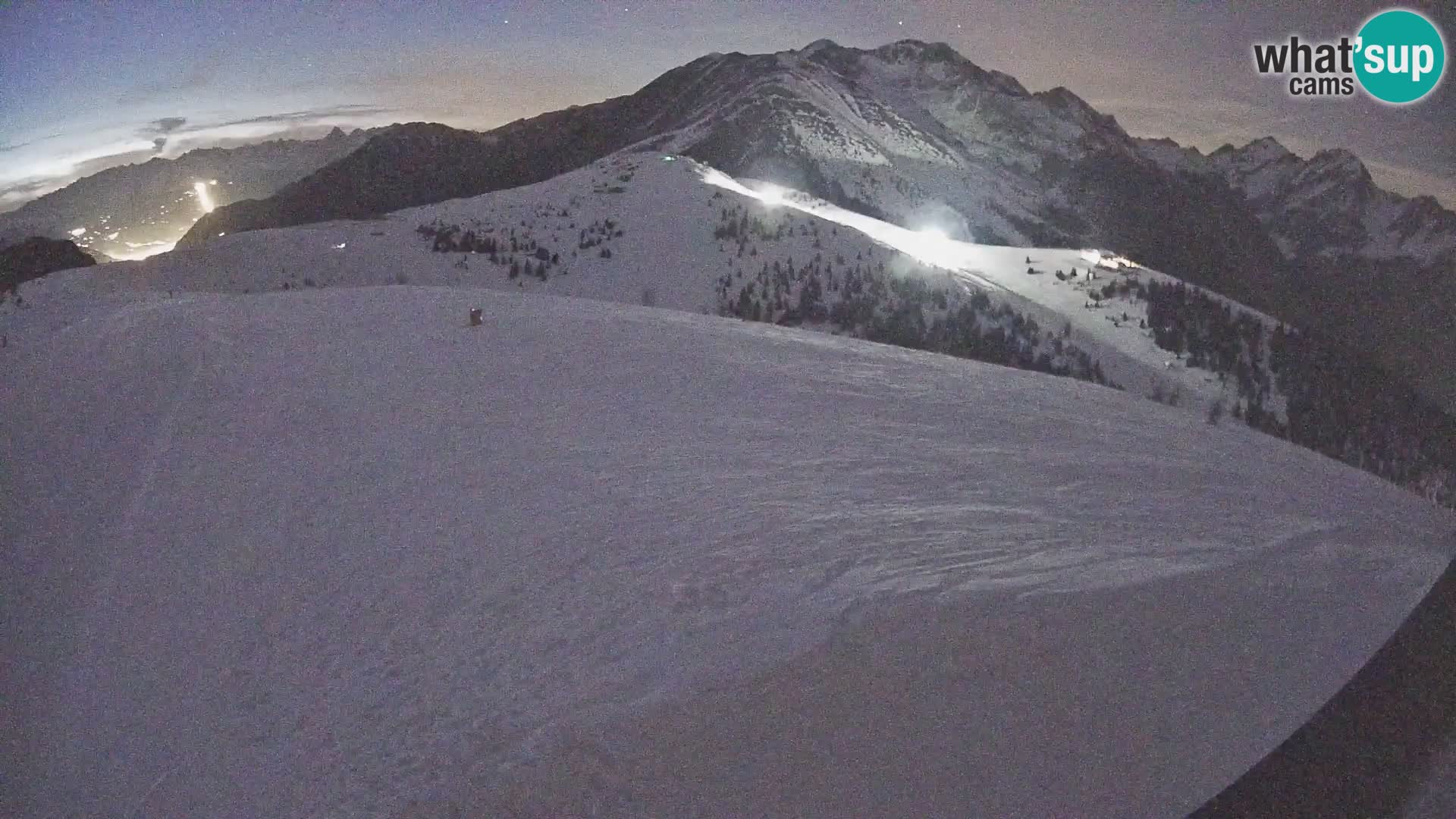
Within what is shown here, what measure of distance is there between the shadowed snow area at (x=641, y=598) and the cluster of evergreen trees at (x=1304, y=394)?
42.1 feet

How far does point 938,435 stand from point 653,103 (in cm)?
11918

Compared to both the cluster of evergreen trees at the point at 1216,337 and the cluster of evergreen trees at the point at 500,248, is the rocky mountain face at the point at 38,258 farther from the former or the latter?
the cluster of evergreen trees at the point at 1216,337

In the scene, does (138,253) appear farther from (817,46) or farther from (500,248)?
(817,46)

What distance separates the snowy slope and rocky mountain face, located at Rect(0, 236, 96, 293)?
4.59m

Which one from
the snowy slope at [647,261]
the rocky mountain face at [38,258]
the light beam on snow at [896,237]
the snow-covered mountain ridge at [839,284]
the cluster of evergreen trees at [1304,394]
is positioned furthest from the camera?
the light beam on snow at [896,237]

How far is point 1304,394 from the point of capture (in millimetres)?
20109

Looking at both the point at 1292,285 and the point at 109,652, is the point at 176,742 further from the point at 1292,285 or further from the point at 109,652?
the point at 1292,285

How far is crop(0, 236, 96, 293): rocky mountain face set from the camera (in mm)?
20173

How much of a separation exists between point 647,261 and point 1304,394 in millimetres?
15569

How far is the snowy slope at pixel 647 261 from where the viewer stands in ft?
55.6

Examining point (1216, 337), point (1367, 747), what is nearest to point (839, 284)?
point (1216, 337)

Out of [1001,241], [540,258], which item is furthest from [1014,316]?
[1001,241]

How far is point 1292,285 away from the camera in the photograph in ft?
591

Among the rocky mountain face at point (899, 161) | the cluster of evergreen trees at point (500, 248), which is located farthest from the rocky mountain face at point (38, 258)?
the rocky mountain face at point (899, 161)
